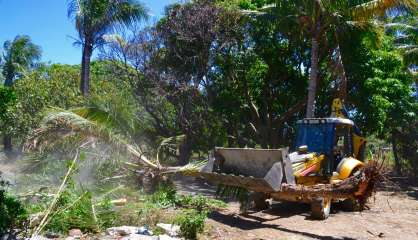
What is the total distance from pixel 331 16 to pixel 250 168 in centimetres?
945

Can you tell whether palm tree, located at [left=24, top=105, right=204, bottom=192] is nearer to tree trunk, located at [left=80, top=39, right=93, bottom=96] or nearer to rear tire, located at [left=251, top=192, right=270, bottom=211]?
rear tire, located at [left=251, top=192, right=270, bottom=211]

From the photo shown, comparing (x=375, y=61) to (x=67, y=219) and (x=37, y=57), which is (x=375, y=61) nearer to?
(x=67, y=219)

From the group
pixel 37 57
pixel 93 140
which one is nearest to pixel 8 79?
pixel 37 57

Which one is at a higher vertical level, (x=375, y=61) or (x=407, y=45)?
(x=407, y=45)

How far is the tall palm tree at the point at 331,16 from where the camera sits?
1789 centimetres

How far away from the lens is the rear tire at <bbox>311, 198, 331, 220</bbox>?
38.3 feet

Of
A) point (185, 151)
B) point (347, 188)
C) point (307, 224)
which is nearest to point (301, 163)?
point (307, 224)

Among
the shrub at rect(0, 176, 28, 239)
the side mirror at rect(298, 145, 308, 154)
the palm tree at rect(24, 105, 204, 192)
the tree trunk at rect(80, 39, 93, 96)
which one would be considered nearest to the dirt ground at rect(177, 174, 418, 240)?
the side mirror at rect(298, 145, 308, 154)

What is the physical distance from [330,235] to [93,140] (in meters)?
7.63

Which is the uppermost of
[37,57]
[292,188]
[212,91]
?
[37,57]

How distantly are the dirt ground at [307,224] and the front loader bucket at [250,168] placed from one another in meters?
0.90

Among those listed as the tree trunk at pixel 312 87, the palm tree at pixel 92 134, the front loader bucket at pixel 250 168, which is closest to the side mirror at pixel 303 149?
the front loader bucket at pixel 250 168

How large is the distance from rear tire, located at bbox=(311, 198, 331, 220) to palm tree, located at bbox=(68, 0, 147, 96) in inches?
606

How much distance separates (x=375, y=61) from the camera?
20.2 metres
